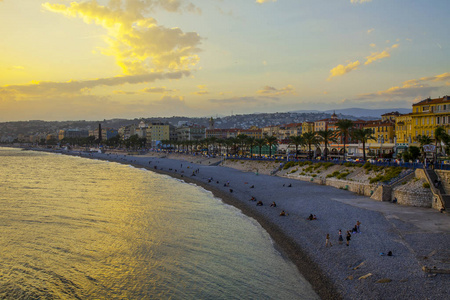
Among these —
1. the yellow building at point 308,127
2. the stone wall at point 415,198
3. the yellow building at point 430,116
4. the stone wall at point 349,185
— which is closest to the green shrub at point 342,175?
the stone wall at point 349,185

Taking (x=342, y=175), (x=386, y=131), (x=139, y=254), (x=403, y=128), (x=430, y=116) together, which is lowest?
(x=139, y=254)

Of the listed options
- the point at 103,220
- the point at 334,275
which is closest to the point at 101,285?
the point at 334,275

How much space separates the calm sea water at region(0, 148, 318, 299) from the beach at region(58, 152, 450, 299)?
152 cm

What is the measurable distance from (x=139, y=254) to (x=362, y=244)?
16347mm

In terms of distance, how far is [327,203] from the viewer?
3838cm

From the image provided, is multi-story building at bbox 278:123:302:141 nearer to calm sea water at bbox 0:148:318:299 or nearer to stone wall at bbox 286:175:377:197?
stone wall at bbox 286:175:377:197

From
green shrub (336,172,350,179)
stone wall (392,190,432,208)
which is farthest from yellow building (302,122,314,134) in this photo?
stone wall (392,190,432,208)

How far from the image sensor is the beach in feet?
60.8

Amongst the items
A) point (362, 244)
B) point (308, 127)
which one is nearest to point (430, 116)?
point (362, 244)

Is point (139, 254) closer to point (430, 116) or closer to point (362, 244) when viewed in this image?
→ point (362, 244)

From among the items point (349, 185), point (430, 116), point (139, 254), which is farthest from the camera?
point (430, 116)

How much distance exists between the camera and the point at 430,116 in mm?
64250

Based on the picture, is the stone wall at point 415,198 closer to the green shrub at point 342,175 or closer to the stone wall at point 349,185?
the stone wall at point 349,185

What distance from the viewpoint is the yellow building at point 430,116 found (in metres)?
61.1
